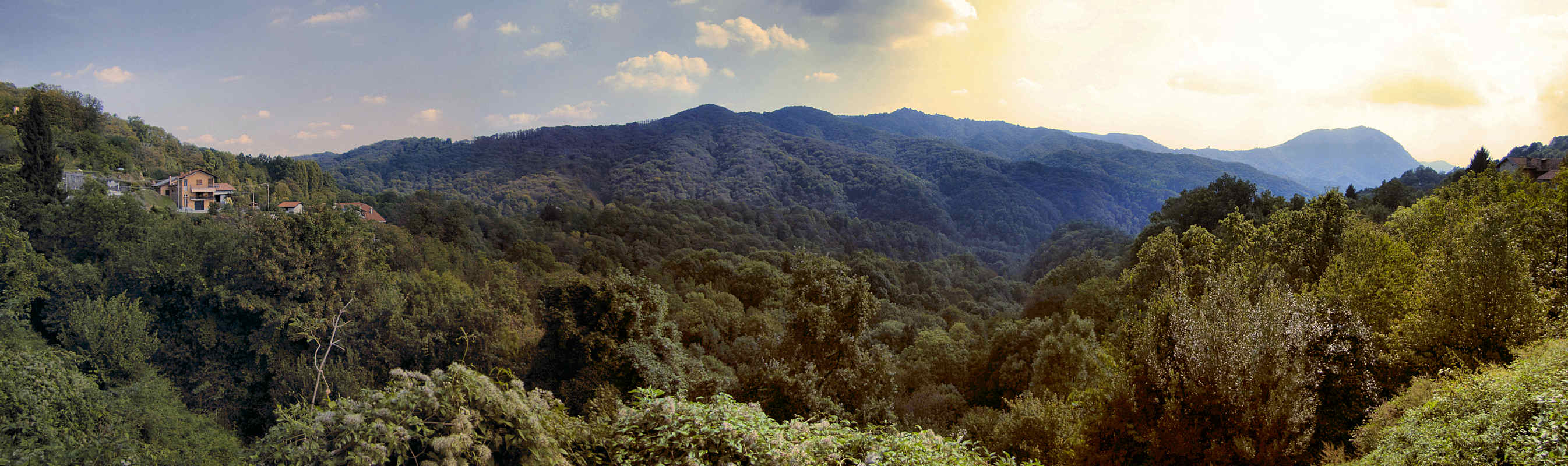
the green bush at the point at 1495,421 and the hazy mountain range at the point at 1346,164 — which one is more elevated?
the hazy mountain range at the point at 1346,164

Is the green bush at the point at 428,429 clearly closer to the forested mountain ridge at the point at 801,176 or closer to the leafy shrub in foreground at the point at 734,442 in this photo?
the leafy shrub in foreground at the point at 734,442

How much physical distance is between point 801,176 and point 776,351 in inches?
5253

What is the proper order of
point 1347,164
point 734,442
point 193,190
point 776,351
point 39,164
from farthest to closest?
point 1347,164 → point 193,190 → point 39,164 → point 776,351 → point 734,442

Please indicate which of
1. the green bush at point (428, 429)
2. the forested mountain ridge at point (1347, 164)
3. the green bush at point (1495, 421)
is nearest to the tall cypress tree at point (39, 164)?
the green bush at point (428, 429)

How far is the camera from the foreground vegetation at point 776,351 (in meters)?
5.42

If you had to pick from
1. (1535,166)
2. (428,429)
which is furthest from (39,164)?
(1535,166)

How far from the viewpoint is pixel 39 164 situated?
22781mm

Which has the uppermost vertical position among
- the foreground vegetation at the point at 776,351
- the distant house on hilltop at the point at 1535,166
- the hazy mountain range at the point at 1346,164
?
the hazy mountain range at the point at 1346,164

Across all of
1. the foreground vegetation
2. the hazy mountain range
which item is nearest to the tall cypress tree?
the foreground vegetation

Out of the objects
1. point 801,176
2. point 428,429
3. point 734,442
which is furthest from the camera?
point 801,176

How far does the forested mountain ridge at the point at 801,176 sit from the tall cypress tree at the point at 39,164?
6150 cm

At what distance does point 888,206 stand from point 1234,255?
380 ft

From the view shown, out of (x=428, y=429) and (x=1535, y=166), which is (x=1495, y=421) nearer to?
(x=428, y=429)

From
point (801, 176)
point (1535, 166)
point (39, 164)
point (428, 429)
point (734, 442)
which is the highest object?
point (801, 176)
